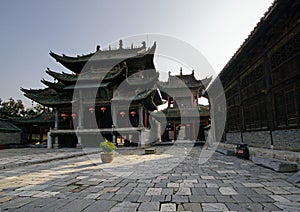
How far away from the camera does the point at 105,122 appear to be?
2134 cm

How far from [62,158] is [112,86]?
10656 millimetres

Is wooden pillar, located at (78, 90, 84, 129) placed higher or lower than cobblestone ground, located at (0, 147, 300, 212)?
higher

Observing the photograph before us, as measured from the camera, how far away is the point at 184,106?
25797mm

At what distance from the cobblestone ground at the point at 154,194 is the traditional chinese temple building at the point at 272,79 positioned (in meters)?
2.12

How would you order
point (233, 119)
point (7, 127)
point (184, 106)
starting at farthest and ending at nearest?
point (184, 106) < point (7, 127) < point (233, 119)

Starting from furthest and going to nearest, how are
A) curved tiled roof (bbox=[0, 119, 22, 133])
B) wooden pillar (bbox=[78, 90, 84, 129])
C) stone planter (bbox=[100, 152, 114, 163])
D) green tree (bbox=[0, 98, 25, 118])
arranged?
green tree (bbox=[0, 98, 25, 118]) → curved tiled roof (bbox=[0, 119, 22, 133]) → wooden pillar (bbox=[78, 90, 84, 129]) → stone planter (bbox=[100, 152, 114, 163])

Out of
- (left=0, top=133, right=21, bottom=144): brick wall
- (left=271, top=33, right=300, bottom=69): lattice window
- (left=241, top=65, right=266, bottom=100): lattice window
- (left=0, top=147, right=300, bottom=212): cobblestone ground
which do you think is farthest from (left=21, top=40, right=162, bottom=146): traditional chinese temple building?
(left=0, top=147, right=300, bottom=212): cobblestone ground

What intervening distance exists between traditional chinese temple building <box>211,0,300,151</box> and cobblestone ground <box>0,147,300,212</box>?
2.12m

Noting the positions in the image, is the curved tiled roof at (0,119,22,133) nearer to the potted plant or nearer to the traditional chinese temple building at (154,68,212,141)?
the traditional chinese temple building at (154,68,212,141)

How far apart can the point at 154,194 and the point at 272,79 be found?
614 cm

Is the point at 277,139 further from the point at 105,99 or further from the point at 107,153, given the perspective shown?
the point at 105,99

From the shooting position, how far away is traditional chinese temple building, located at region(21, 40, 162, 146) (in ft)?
61.5

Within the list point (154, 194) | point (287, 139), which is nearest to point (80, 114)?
point (154, 194)

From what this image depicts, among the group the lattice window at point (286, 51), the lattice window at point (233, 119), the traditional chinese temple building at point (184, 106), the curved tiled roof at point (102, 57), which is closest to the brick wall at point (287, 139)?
the lattice window at point (286, 51)
